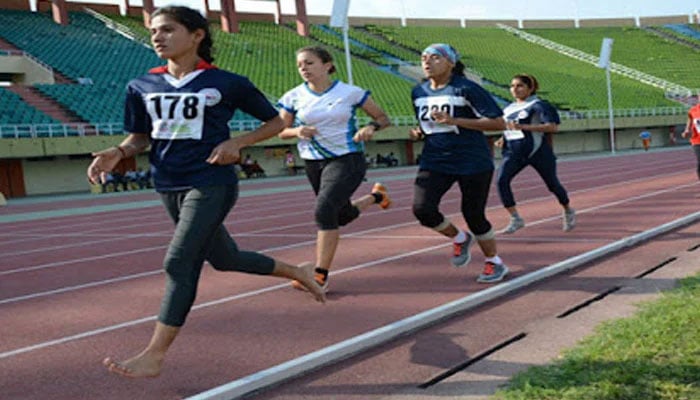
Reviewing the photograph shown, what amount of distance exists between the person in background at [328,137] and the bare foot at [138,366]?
7.63 feet

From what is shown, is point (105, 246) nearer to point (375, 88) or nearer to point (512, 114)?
point (512, 114)

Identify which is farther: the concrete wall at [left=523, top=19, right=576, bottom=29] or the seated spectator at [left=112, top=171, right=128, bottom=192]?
the concrete wall at [left=523, top=19, right=576, bottom=29]

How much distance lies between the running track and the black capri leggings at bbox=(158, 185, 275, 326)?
1.35ft

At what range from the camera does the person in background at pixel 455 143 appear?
6.13m

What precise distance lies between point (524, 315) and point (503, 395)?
1.77m

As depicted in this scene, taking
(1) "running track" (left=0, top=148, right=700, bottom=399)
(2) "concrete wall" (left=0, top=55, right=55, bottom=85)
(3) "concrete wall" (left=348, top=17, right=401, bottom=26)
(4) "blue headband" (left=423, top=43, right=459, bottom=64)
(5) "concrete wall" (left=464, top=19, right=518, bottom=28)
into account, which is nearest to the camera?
(1) "running track" (left=0, top=148, right=700, bottom=399)

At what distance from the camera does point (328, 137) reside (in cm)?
621

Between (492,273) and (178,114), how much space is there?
3238 millimetres

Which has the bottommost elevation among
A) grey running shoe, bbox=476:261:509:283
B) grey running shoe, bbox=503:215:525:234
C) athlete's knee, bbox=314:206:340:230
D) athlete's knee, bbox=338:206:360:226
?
grey running shoe, bbox=503:215:525:234

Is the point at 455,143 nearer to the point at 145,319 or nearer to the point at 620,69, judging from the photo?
the point at 145,319

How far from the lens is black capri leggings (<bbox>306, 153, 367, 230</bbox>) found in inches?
241

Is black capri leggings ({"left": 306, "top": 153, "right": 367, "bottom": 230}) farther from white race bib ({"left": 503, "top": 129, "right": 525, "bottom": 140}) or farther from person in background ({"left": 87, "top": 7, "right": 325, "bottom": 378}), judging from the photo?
white race bib ({"left": 503, "top": 129, "right": 525, "bottom": 140})

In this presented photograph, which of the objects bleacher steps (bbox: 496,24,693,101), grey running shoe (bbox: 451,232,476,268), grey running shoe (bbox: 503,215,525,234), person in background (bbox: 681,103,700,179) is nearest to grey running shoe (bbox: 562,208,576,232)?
grey running shoe (bbox: 503,215,525,234)

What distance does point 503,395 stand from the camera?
353 centimetres
